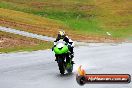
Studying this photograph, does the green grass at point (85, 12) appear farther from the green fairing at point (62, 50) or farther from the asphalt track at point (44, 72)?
the green fairing at point (62, 50)

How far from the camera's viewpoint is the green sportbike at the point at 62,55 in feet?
58.1

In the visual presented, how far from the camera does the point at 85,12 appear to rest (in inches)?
3056

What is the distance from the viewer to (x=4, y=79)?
56.9 feet

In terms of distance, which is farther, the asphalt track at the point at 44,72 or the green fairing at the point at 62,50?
the green fairing at the point at 62,50

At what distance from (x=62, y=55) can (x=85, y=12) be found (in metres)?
60.3

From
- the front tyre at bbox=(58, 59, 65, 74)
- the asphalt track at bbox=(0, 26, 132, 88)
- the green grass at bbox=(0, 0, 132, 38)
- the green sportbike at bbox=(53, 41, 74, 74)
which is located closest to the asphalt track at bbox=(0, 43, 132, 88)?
the asphalt track at bbox=(0, 26, 132, 88)

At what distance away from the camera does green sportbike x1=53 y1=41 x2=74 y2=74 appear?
58.1ft

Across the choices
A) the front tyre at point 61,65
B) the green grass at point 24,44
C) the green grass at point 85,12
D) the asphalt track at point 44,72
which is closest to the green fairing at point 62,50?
the front tyre at point 61,65

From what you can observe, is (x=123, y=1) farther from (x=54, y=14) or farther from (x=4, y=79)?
(x=4, y=79)

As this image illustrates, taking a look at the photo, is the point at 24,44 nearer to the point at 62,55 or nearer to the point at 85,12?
Answer: the point at 62,55

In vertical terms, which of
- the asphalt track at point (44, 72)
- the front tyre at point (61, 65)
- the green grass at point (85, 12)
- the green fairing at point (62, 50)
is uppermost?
the green fairing at point (62, 50)

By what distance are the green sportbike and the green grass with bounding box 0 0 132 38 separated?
44.2m

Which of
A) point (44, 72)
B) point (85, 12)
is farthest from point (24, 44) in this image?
point (85, 12)

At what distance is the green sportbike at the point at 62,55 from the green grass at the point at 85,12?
145 ft
